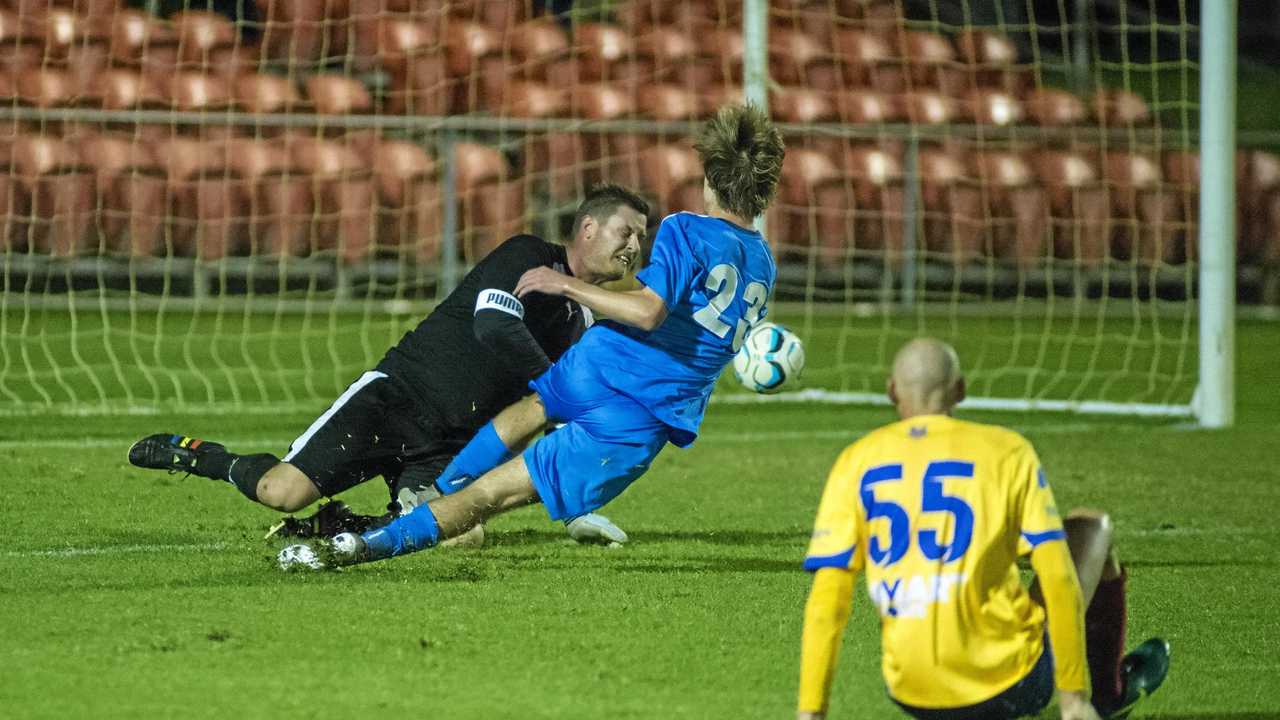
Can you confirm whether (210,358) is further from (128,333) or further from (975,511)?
(975,511)

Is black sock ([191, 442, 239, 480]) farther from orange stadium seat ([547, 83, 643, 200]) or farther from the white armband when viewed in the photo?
orange stadium seat ([547, 83, 643, 200])

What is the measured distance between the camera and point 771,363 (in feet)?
22.9

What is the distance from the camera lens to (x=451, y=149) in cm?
1530

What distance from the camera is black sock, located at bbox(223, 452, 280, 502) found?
19.9ft

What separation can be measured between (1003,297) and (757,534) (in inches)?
430

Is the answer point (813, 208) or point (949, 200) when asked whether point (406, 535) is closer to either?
point (813, 208)

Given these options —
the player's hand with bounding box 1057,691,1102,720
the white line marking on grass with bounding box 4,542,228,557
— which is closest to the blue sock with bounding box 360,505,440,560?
the white line marking on grass with bounding box 4,542,228,557

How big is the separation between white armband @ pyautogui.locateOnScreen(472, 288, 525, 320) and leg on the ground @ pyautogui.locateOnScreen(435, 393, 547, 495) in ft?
1.35

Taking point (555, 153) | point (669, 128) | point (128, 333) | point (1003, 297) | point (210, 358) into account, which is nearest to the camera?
point (210, 358)

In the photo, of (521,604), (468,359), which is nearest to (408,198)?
(468,359)

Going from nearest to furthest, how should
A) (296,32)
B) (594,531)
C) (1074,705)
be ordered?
(1074,705)
(594,531)
(296,32)

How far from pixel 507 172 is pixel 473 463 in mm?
10403

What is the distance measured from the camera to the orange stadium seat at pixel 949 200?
55.3 ft

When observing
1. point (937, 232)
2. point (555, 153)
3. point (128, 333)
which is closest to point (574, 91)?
point (555, 153)
